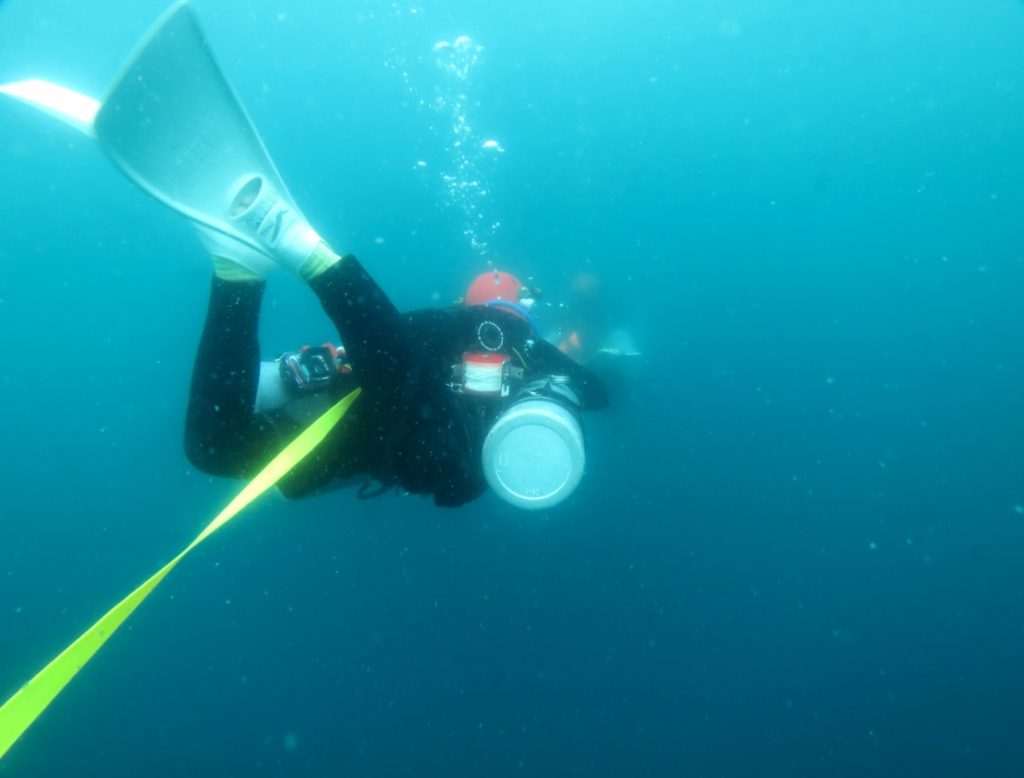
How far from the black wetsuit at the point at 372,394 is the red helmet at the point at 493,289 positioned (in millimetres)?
630

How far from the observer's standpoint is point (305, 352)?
2.81 m

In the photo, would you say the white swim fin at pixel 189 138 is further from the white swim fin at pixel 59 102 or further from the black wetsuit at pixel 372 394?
the black wetsuit at pixel 372 394

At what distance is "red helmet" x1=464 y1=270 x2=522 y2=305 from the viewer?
11.1ft

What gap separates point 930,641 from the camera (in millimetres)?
14703

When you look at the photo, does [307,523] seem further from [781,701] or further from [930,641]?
[930,641]

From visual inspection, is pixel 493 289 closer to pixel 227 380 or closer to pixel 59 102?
pixel 227 380

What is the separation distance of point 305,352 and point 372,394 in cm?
68

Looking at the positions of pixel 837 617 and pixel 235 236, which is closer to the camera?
pixel 235 236

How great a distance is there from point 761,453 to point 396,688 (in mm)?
8334

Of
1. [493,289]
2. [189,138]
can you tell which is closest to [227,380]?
[189,138]

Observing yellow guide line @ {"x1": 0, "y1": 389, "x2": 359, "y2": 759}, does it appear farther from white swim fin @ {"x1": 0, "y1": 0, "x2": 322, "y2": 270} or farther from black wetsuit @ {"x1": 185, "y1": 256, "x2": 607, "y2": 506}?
white swim fin @ {"x1": 0, "y1": 0, "x2": 322, "y2": 270}

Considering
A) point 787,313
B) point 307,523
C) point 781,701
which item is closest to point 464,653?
point 307,523

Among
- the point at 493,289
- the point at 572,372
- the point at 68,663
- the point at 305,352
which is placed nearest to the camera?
the point at 68,663

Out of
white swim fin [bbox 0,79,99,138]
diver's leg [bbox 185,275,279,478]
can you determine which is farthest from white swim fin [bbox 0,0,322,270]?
diver's leg [bbox 185,275,279,478]
